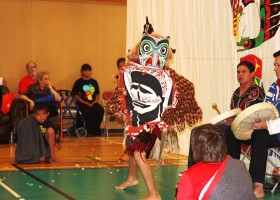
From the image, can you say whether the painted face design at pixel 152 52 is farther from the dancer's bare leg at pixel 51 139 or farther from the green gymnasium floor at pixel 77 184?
the dancer's bare leg at pixel 51 139

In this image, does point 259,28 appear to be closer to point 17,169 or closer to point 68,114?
point 17,169

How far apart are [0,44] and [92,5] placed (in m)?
1.92

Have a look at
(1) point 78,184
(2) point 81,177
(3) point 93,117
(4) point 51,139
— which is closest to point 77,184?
(1) point 78,184

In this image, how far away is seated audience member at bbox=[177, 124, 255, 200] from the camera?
2484 millimetres

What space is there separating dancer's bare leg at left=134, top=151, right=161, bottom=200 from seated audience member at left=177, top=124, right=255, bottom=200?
198 cm

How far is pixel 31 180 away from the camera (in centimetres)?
544

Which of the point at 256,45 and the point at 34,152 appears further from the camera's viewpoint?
the point at 34,152

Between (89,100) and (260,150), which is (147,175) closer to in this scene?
(260,150)

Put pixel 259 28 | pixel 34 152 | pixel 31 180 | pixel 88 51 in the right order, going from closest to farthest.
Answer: pixel 31 180, pixel 259 28, pixel 34 152, pixel 88 51

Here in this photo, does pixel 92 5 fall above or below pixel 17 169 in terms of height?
above

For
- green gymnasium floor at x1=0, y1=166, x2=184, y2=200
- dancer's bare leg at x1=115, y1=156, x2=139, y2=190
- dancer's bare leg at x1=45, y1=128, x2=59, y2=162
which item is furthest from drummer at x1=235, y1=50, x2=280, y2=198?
dancer's bare leg at x1=45, y1=128, x2=59, y2=162

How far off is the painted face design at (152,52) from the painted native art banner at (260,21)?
58.0 inches

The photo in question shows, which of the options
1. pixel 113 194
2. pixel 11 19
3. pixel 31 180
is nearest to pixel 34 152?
pixel 31 180

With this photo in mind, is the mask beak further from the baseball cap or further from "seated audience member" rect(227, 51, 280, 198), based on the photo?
the baseball cap
